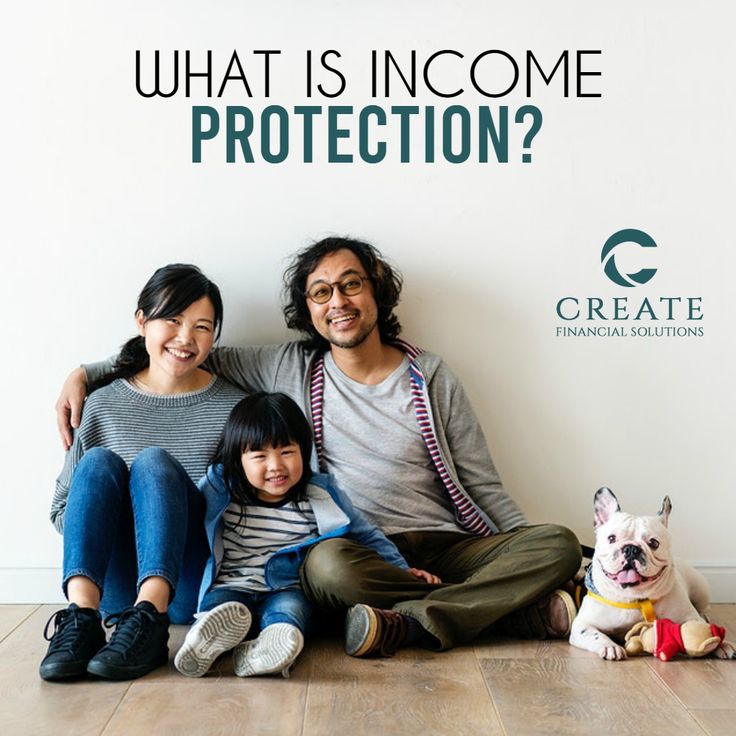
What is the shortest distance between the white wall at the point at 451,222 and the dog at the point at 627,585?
0.48 metres

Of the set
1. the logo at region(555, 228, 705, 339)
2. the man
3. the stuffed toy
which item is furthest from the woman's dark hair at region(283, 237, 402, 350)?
the stuffed toy

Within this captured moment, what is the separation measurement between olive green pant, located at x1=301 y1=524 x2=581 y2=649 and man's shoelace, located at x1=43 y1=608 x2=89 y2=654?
0.46 m

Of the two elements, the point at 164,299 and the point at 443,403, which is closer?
the point at 164,299

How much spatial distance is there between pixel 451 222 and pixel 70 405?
3.34ft

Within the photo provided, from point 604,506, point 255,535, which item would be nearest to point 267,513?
point 255,535

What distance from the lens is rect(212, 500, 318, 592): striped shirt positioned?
2.18m

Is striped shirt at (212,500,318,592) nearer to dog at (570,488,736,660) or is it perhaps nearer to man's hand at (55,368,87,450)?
man's hand at (55,368,87,450)

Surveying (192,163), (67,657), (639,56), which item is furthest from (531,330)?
(67,657)

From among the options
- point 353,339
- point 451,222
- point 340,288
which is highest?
point 451,222

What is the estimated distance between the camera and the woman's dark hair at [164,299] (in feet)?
7.67

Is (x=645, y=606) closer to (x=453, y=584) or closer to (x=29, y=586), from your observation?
(x=453, y=584)

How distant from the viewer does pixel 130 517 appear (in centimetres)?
217

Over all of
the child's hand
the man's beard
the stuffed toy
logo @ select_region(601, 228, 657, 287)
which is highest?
logo @ select_region(601, 228, 657, 287)

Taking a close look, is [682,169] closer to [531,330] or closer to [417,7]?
[531,330]
